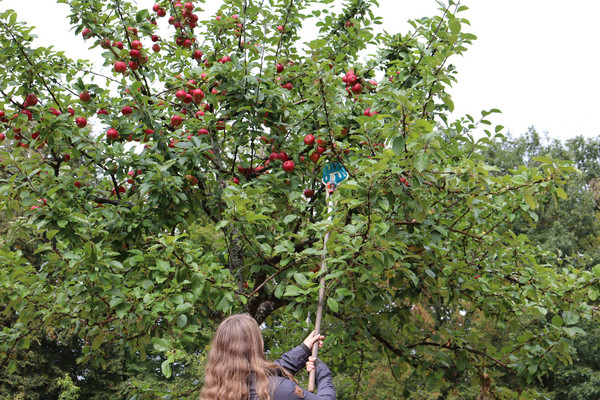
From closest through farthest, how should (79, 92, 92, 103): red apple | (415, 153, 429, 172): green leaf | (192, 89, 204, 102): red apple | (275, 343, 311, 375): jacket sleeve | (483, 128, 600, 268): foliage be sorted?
(275, 343, 311, 375): jacket sleeve < (415, 153, 429, 172): green leaf < (192, 89, 204, 102): red apple < (79, 92, 92, 103): red apple < (483, 128, 600, 268): foliage

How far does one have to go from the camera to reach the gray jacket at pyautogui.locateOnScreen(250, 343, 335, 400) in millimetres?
1928

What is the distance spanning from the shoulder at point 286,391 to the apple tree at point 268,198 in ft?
2.96

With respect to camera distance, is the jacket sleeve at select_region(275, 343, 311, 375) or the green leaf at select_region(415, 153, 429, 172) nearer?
the jacket sleeve at select_region(275, 343, 311, 375)

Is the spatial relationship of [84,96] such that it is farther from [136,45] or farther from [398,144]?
[398,144]

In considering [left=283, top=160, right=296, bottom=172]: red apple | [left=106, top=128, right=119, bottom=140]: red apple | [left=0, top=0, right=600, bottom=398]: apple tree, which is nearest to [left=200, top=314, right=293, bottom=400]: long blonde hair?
[left=0, top=0, right=600, bottom=398]: apple tree

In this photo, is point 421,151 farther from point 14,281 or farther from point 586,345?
point 586,345

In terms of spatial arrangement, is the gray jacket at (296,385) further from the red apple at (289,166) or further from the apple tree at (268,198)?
the red apple at (289,166)

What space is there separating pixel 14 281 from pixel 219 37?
2912 millimetres

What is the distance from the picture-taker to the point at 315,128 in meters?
4.07

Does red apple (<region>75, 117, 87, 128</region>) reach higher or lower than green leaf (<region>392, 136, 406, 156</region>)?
higher

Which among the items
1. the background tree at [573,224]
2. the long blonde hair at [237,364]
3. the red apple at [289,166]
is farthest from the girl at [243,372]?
the background tree at [573,224]

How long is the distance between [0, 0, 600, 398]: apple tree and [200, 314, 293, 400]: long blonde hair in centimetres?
82

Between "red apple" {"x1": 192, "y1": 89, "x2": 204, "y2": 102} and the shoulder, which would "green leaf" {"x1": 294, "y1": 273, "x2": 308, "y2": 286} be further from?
"red apple" {"x1": 192, "y1": 89, "x2": 204, "y2": 102}

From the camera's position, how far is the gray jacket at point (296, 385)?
1.93 m
